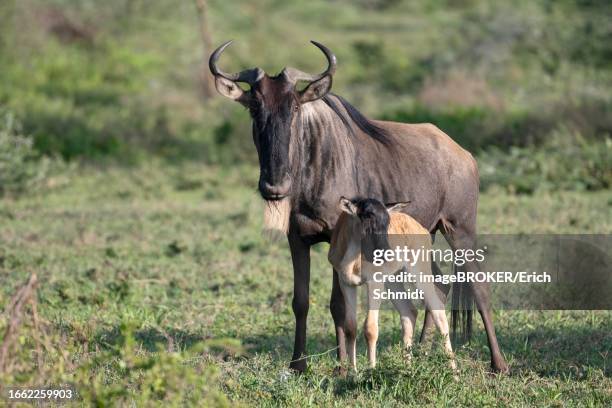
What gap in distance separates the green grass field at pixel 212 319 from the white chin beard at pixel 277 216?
81cm

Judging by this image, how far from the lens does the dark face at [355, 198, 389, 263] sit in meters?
5.76

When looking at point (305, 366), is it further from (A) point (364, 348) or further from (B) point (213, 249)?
(B) point (213, 249)

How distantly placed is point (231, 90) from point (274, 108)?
43 cm

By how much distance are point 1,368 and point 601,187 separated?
11167 millimetres

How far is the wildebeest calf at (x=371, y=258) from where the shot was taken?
5808mm

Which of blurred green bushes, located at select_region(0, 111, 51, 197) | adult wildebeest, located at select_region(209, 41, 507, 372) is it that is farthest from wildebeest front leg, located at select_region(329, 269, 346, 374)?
blurred green bushes, located at select_region(0, 111, 51, 197)

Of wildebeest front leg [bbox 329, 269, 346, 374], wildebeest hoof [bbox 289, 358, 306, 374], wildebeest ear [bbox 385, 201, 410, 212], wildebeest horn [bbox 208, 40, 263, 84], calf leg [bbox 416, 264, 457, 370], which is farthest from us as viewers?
wildebeest front leg [bbox 329, 269, 346, 374]

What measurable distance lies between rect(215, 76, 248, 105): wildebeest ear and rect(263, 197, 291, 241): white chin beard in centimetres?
68

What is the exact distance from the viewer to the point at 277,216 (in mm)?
6414

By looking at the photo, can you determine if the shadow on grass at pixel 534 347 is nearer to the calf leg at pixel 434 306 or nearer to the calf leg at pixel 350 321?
the calf leg at pixel 350 321

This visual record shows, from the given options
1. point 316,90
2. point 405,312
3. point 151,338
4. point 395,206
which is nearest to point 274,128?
point 316,90

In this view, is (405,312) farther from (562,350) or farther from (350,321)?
(562,350)

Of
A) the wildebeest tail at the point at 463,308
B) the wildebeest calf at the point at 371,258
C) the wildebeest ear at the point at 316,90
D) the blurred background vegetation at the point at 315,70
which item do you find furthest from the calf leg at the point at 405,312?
the blurred background vegetation at the point at 315,70

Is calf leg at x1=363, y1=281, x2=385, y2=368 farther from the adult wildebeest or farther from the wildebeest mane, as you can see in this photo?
the wildebeest mane
